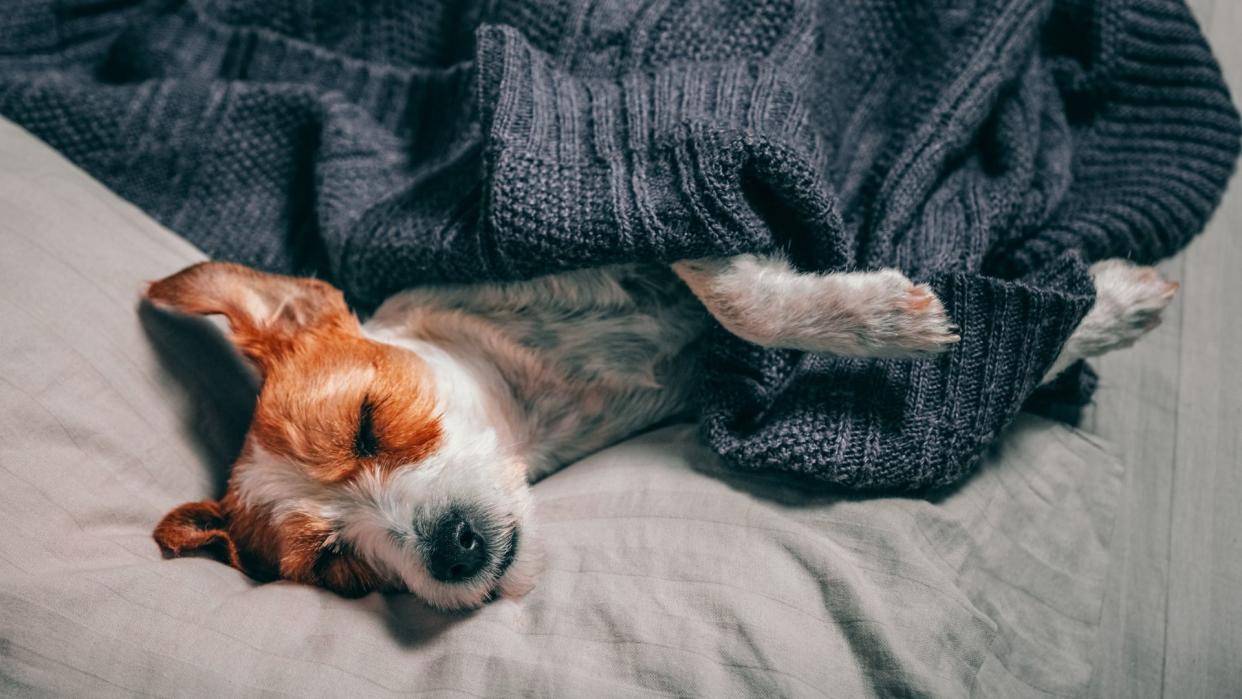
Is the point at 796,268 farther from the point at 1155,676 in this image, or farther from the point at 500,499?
the point at 1155,676

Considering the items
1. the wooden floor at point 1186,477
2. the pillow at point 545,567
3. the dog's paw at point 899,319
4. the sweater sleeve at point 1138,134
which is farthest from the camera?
the sweater sleeve at point 1138,134

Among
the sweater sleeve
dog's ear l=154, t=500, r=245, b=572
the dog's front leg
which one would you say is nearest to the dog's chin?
dog's ear l=154, t=500, r=245, b=572

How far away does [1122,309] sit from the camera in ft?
4.72

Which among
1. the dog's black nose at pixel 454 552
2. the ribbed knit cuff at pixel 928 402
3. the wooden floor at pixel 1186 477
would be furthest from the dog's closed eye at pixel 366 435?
the wooden floor at pixel 1186 477

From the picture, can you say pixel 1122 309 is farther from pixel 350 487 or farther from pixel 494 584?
pixel 350 487

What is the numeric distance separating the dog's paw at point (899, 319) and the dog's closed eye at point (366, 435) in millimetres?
878

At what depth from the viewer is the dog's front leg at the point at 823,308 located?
4.17 feet

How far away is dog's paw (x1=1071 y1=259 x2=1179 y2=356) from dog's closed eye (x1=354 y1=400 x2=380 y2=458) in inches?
51.8

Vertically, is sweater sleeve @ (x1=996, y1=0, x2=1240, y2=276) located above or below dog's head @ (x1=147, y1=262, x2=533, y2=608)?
above

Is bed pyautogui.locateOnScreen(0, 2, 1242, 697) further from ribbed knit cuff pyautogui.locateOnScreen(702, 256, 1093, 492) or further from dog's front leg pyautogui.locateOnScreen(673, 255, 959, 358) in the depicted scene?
dog's front leg pyautogui.locateOnScreen(673, 255, 959, 358)

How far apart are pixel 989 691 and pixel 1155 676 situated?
48cm

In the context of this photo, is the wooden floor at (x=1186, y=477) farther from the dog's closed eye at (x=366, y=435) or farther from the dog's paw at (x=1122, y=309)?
the dog's closed eye at (x=366, y=435)

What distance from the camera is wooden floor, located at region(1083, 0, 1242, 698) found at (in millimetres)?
1386

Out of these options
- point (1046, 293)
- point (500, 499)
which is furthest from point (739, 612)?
point (1046, 293)
